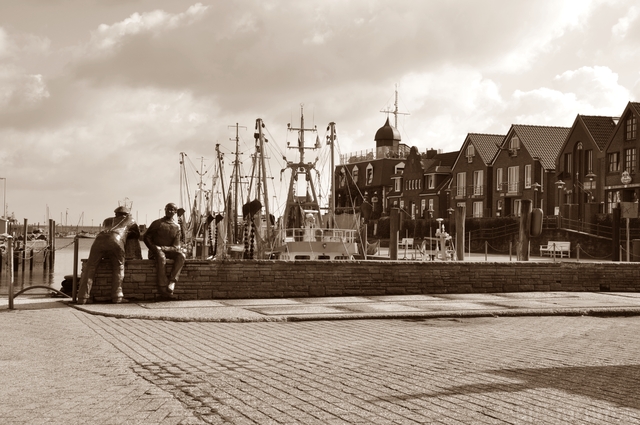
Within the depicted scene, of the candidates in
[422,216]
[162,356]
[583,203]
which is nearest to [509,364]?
[162,356]

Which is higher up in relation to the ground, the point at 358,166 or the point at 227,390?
the point at 358,166

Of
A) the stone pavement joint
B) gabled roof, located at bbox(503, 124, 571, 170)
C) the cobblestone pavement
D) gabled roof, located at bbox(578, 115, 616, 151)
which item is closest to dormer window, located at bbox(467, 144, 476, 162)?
gabled roof, located at bbox(503, 124, 571, 170)

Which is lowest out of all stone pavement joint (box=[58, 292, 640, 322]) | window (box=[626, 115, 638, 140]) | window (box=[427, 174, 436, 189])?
stone pavement joint (box=[58, 292, 640, 322])

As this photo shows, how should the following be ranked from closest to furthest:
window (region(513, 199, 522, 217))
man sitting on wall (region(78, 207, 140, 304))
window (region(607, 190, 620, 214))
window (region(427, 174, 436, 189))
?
man sitting on wall (region(78, 207, 140, 304)), window (region(607, 190, 620, 214)), window (region(513, 199, 522, 217)), window (region(427, 174, 436, 189))

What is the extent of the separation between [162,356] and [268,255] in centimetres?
2831

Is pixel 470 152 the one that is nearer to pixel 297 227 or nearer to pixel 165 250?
pixel 297 227

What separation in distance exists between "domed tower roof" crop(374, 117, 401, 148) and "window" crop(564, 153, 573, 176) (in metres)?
49.8

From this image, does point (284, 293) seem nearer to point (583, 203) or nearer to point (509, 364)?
point (509, 364)

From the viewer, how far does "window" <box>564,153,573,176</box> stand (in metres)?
65.9

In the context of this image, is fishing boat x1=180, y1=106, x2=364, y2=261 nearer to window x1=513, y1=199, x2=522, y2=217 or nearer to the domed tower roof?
window x1=513, y1=199, x2=522, y2=217

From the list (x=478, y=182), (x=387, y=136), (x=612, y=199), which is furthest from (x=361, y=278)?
(x=387, y=136)

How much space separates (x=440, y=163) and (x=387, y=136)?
21776mm

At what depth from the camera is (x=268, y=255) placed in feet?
126

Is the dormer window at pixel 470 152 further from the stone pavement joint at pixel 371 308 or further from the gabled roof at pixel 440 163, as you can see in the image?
the stone pavement joint at pixel 371 308
